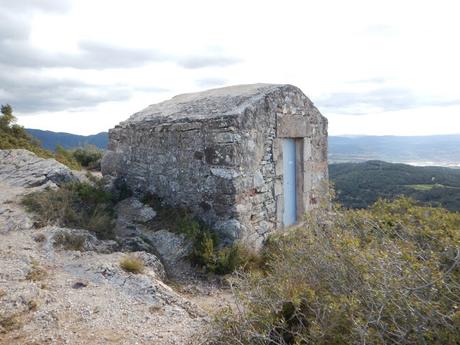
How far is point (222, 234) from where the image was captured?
222 inches

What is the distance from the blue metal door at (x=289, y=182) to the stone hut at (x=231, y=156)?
0.06ft

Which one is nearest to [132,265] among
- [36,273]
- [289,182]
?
[36,273]

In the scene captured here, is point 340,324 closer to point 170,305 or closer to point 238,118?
point 170,305

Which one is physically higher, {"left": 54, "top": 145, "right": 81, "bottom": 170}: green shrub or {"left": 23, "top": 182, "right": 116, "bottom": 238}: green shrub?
{"left": 54, "top": 145, "right": 81, "bottom": 170}: green shrub

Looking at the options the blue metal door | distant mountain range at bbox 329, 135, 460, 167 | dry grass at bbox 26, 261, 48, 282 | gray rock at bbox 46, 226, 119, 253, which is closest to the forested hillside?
the blue metal door

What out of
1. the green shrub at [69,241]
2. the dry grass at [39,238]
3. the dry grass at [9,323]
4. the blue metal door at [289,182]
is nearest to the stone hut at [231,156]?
the blue metal door at [289,182]

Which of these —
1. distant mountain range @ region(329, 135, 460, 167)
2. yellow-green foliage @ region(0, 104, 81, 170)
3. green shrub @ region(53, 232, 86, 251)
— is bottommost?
distant mountain range @ region(329, 135, 460, 167)

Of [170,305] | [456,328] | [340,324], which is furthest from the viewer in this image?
[170,305]

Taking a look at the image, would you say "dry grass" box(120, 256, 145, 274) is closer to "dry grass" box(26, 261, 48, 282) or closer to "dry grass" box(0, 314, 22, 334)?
"dry grass" box(26, 261, 48, 282)

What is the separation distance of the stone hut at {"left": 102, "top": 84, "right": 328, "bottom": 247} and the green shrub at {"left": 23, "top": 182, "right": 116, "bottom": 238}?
2.99 ft

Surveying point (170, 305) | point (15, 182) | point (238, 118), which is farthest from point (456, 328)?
point (15, 182)

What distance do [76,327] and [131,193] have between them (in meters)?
4.19

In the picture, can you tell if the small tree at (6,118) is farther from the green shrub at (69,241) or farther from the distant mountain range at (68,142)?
the green shrub at (69,241)

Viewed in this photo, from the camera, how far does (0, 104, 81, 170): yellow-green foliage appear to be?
1085 cm
